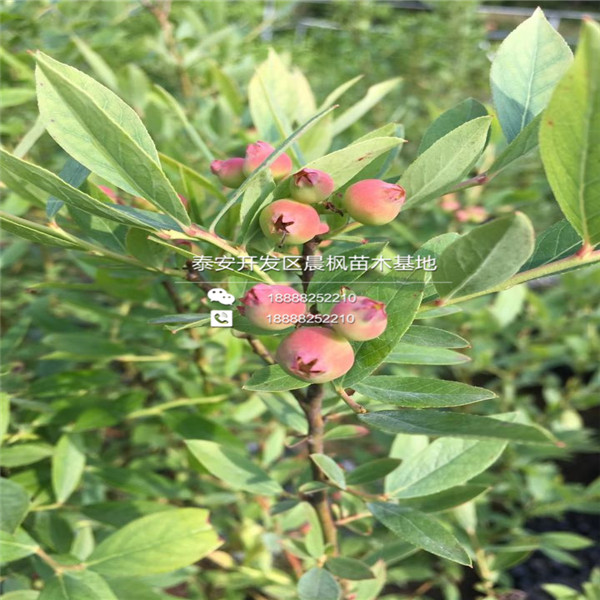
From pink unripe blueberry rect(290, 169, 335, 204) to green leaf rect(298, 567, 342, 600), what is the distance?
35 cm

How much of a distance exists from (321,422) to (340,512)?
212 millimetres

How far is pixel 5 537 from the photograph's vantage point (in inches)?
24.8

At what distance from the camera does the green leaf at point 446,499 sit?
605mm

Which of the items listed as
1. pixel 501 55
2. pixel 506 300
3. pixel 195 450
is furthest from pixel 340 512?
pixel 506 300

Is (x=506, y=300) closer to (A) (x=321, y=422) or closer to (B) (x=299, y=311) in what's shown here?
(A) (x=321, y=422)

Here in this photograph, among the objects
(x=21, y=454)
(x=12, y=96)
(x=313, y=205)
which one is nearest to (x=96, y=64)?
(x=12, y=96)

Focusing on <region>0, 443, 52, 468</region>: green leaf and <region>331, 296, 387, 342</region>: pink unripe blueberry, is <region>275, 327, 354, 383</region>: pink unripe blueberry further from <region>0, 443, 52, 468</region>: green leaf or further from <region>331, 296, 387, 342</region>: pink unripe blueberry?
<region>0, 443, 52, 468</region>: green leaf

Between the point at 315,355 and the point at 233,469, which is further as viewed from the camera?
the point at 233,469

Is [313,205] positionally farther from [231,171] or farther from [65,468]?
[65,468]

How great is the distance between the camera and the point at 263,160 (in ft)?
1.45

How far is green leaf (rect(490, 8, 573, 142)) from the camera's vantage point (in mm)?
452

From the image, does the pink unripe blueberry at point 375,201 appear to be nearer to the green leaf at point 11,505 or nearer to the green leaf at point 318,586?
the green leaf at point 318,586

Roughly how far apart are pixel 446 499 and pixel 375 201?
1.22 ft

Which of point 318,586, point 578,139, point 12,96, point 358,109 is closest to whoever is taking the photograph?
point 578,139
